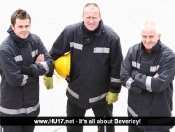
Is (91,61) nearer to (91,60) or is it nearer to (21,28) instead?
(91,60)

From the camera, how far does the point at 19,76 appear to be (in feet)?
10.3

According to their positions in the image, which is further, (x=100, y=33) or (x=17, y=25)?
(x=100, y=33)

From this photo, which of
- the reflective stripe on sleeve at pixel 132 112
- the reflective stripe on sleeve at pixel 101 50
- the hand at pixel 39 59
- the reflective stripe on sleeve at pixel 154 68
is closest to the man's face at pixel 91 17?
the reflective stripe on sleeve at pixel 101 50

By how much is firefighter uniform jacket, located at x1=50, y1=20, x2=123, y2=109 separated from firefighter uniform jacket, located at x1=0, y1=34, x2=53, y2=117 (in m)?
0.28

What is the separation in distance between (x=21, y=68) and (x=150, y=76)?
4.25 feet

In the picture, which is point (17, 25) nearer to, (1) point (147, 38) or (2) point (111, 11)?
(1) point (147, 38)

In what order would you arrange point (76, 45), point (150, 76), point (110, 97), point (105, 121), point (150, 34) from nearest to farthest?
point (150, 34)
point (150, 76)
point (76, 45)
point (110, 97)
point (105, 121)

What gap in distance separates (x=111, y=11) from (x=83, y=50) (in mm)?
4577

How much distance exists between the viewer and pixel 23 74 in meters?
3.23

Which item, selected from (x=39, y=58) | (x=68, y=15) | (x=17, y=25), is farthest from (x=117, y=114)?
(x=68, y=15)

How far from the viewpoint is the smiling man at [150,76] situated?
304 centimetres

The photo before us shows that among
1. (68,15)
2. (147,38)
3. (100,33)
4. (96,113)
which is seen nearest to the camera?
(147,38)

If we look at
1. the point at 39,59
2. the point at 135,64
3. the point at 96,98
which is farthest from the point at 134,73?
the point at 39,59

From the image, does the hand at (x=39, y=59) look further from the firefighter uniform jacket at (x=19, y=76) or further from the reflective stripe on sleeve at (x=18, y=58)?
the reflective stripe on sleeve at (x=18, y=58)
